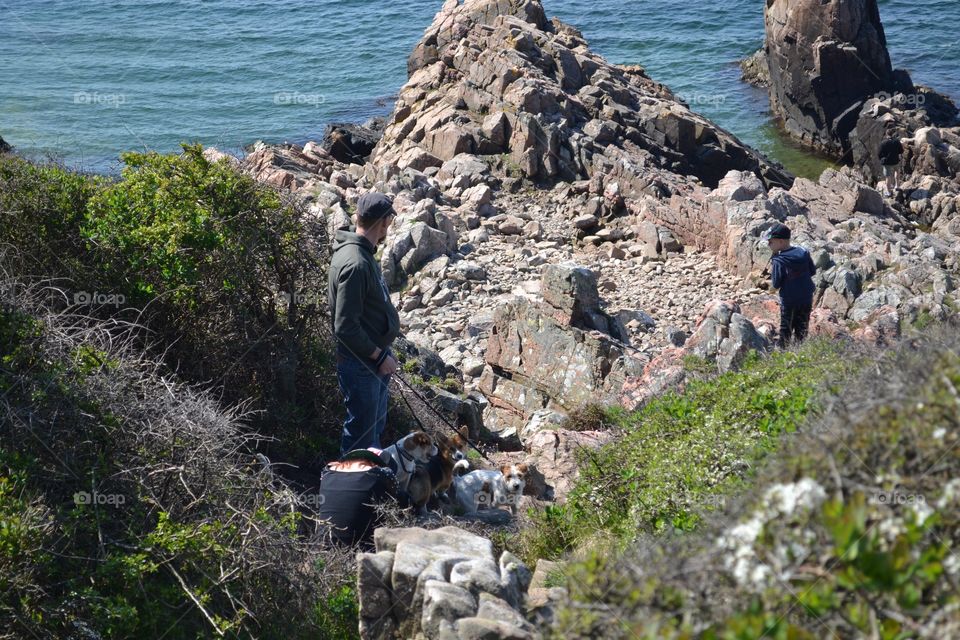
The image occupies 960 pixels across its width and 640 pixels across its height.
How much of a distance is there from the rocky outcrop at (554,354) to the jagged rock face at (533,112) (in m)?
7.21

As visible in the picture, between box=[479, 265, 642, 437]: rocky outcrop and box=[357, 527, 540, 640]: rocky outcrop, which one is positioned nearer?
box=[357, 527, 540, 640]: rocky outcrop

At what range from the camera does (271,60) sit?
38.2 metres

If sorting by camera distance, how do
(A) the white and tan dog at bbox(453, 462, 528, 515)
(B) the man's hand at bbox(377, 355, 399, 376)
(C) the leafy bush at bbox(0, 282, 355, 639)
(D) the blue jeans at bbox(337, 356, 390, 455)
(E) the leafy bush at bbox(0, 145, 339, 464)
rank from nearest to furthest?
1. (C) the leafy bush at bbox(0, 282, 355, 639)
2. (B) the man's hand at bbox(377, 355, 399, 376)
3. (D) the blue jeans at bbox(337, 356, 390, 455)
4. (A) the white and tan dog at bbox(453, 462, 528, 515)
5. (E) the leafy bush at bbox(0, 145, 339, 464)

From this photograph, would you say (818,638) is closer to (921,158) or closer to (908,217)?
(908,217)

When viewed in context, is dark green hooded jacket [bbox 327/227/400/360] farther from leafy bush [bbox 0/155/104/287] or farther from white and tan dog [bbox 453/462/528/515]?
leafy bush [bbox 0/155/104/287]

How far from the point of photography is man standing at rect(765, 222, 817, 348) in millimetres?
8461

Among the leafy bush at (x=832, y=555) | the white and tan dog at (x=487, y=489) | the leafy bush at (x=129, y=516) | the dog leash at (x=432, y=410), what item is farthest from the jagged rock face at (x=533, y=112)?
the leafy bush at (x=832, y=555)

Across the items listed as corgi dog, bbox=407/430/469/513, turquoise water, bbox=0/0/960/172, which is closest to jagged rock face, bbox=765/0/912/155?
turquoise water, bbox=0/0/960/172

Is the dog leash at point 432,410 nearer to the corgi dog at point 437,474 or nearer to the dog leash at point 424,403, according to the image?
the dog leash at point 424,403

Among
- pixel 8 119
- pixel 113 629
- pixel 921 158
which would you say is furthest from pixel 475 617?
pixel 8 119

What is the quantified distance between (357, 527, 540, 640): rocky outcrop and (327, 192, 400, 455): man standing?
5.49 feet

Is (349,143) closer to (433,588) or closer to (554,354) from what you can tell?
(554,354)

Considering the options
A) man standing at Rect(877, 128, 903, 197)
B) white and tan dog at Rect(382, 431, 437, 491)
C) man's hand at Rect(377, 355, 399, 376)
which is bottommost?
man standing at Rect(877, 128, 903, 197)

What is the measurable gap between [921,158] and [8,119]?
27.5 m
